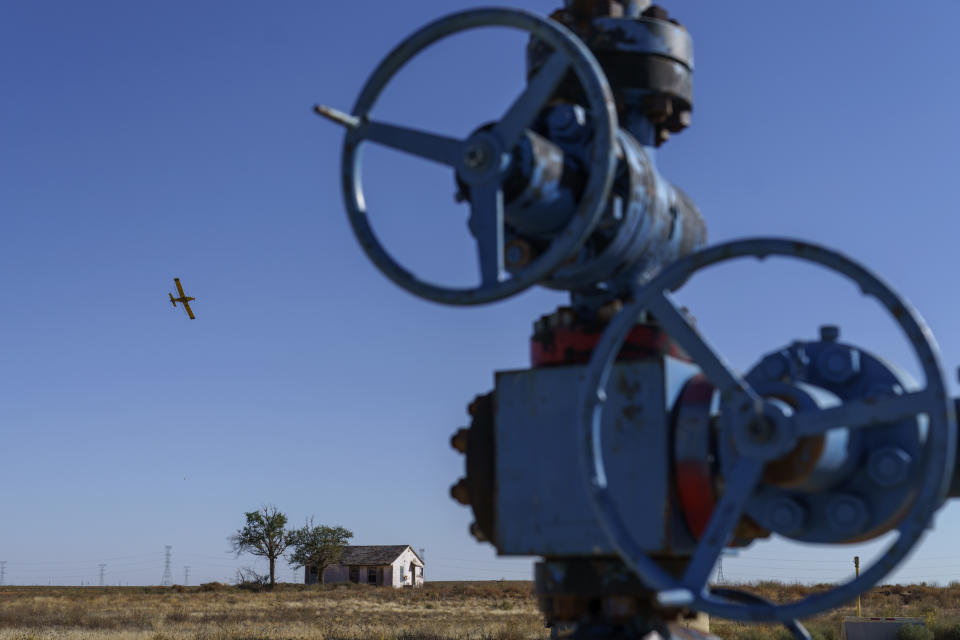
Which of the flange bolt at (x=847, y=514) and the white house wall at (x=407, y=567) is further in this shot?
the white house wall at (x=407, y=567)

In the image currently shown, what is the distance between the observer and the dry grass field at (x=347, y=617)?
30.8 meters

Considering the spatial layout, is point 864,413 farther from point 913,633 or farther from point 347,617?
point 347,617

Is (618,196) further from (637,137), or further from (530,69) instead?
(530,69)

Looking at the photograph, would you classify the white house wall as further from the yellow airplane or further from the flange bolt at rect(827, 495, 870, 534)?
the flange bolt at rect(827, 495, 870, 534)

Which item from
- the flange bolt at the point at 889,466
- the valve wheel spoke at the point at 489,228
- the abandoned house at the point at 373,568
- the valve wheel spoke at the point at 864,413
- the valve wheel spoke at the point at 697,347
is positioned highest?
the abandoned house at the point at 373,568

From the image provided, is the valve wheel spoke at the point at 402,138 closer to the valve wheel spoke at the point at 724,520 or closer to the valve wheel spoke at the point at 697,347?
the valve wheel spoke at the point at 697,347

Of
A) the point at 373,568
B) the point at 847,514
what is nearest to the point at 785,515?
the point at 847,514

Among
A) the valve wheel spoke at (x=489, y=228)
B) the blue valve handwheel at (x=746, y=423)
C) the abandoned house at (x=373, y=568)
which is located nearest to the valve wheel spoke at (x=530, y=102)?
the valve wheel spoke at (x=489, y=228)

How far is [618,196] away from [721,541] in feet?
6.98

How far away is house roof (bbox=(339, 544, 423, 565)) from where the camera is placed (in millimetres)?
89062

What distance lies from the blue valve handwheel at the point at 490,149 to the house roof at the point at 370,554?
3330 inches

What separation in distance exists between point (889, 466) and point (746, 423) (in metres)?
0.90

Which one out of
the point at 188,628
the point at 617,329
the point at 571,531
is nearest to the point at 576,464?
the point at 571,531

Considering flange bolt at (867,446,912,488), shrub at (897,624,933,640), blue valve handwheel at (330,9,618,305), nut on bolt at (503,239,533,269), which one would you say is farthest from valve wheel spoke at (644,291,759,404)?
shrub at (897,624,933,640)
